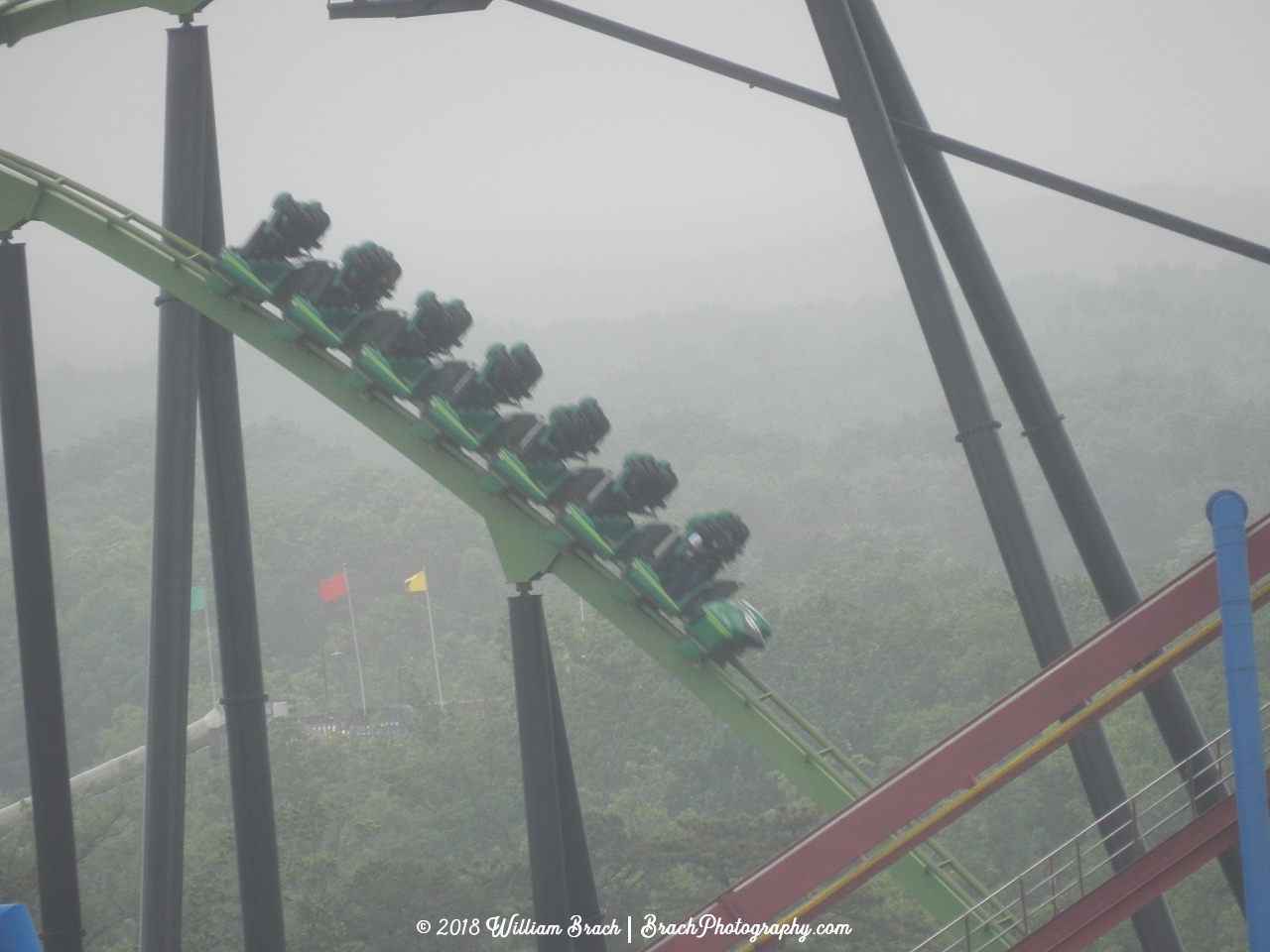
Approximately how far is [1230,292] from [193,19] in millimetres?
87177

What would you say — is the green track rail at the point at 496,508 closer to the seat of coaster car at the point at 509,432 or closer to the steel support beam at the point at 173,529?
the seat of coaster car at the point at 509,432

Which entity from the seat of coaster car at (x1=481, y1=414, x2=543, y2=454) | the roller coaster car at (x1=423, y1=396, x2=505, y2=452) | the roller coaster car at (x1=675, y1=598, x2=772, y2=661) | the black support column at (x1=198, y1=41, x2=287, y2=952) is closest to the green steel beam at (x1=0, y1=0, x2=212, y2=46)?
the black support column at (x1=198, y1=41, x2=287, y2=952)

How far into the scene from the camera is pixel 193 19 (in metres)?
6.76

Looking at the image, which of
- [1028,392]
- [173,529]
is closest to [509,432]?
[173,529]

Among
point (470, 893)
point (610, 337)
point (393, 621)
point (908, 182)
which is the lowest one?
point (470, 893)

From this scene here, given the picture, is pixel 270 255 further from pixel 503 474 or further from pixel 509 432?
pixel 503 474

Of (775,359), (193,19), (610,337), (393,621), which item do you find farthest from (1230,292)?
(193,19)

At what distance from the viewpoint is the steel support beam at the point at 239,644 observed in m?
6.03

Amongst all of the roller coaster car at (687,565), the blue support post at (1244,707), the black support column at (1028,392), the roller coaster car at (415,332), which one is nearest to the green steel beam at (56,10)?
the roller coaster car at (415,332)

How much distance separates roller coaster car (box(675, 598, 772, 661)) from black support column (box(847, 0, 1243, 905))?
51.8 inches

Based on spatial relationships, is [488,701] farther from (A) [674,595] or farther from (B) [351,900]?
(A) [674,595]

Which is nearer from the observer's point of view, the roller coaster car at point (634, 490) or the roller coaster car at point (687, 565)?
the roller coaster car at point (687, 565)

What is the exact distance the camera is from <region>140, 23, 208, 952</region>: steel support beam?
19.0 ft

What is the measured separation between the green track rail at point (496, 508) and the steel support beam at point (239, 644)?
0.51m
